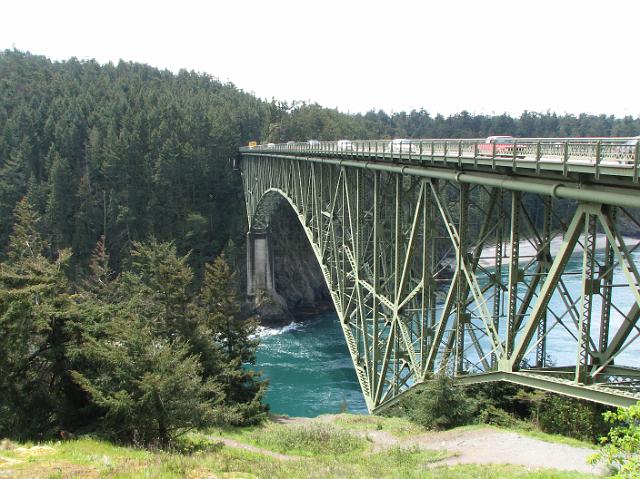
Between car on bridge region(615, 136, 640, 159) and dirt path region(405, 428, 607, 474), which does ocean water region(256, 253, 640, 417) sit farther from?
car on bridge region(615, 136, 640, 159)

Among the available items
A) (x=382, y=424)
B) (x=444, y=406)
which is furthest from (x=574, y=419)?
(x=382, y=424)

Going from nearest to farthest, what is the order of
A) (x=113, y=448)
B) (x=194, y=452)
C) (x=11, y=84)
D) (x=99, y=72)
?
1. (x=113, y=448)
2. (x=194, y=452)
3. (x=11, y=84)
4. (x=99, y=72)

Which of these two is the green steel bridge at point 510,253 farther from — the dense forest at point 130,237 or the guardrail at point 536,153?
the dense forest at point 130,237

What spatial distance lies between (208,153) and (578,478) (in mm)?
75168

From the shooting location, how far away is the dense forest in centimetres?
1861

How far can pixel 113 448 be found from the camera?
16344 mm

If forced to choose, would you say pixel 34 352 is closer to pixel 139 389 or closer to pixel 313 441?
pixel 139 389

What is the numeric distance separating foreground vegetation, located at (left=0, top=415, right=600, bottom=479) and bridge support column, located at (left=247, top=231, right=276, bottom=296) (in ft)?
152

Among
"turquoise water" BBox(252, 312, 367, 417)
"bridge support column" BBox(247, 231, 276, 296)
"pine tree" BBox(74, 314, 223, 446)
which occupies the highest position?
"pine tree" BBox(74, 314, 223, 446)

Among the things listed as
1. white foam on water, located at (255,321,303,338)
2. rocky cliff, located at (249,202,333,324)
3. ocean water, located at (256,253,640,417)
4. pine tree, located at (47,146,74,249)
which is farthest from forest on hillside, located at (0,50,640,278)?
ocean water, located at (256,253,640,417)

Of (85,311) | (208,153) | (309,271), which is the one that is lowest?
(309,271)

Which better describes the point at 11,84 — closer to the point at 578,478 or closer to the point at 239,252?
the point at 239,252

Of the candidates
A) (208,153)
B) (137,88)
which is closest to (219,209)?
(208,153)

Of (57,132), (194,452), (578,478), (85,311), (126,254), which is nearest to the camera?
(578,478)
